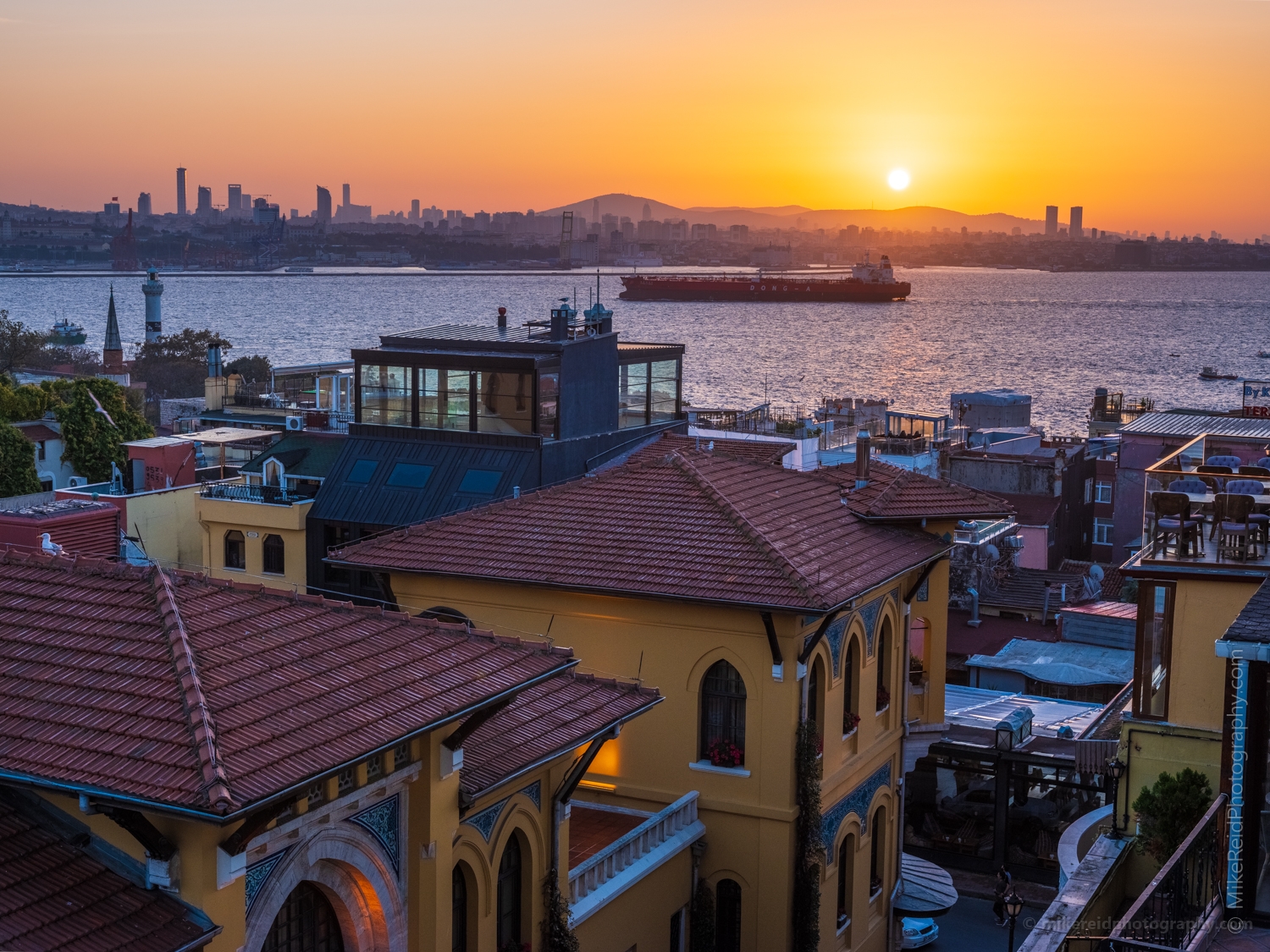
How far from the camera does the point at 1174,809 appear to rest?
46.5 feet

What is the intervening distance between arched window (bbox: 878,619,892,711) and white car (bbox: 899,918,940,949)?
479 cm

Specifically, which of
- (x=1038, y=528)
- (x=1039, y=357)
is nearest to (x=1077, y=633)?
(x=1038, y=528)

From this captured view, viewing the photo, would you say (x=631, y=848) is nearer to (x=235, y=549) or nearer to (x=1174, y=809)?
(x=1174, y=809)

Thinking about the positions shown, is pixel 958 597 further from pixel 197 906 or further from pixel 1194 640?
pixel 197 906

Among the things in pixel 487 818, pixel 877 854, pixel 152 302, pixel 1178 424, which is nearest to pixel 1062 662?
pixel 877 854

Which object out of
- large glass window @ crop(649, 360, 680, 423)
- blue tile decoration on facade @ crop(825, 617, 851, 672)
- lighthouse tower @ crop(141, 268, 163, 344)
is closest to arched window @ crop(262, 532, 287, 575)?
large glass window @ crop(649, 360, 680, 423)

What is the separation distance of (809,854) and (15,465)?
114 ft

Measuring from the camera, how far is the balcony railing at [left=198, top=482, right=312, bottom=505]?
29594 mm

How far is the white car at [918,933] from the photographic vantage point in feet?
77.3

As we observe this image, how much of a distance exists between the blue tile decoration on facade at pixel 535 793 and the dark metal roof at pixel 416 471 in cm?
1315

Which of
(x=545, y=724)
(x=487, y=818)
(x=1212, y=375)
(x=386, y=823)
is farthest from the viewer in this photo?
(x=1212, y=375)

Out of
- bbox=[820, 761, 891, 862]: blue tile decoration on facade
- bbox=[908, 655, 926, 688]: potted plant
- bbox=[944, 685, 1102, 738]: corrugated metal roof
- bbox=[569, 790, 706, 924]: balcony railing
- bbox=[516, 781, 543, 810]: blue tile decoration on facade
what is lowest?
bbox=[944, 685, 1102, 738]: corrugated metal roof

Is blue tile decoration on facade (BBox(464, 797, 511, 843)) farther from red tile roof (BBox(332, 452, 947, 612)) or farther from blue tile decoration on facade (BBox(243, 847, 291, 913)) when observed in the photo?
red tile roof (BBox(332, 452, 947, 612))

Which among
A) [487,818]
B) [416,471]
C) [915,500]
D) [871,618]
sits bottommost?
[487,818]
